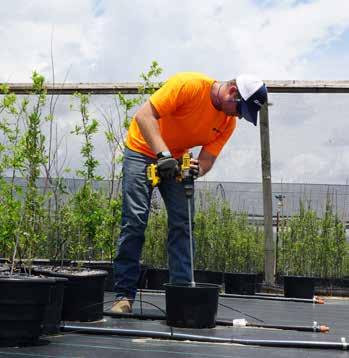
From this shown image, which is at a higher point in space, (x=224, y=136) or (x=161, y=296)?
(x=224, y=136)

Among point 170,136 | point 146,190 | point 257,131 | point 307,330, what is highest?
point 257,131

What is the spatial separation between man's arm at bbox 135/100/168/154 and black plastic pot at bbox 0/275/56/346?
82cm

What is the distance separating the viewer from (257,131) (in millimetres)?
5121

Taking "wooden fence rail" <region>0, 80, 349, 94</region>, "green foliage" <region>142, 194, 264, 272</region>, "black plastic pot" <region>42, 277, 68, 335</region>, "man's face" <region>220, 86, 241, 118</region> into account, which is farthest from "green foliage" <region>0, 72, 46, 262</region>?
"green foliage" <region>142, 194, 264, 272</region>

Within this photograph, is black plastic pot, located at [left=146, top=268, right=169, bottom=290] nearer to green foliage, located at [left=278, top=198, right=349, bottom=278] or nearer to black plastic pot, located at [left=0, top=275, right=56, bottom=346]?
green foliage, located at [left=278, top=198, right=349, bottom=278]

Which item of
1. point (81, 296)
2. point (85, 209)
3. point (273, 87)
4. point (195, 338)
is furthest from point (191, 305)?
point (273, 87)

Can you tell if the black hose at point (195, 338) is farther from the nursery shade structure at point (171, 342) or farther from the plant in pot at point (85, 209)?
the plant in pot at point (85, 209)

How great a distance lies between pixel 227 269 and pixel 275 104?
1.55 m

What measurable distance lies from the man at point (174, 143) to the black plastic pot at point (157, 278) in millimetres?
1744

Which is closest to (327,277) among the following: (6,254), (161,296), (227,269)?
A: (227,269)

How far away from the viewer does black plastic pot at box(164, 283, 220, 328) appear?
2.51 m

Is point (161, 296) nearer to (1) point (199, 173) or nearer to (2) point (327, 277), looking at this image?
(1) point (199, 173)

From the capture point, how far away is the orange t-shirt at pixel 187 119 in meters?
2.67

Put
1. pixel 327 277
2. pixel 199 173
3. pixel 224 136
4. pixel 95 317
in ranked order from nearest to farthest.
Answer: pixel 95 317
pixel 199 173
pixel 224 136
pixel 327 277
